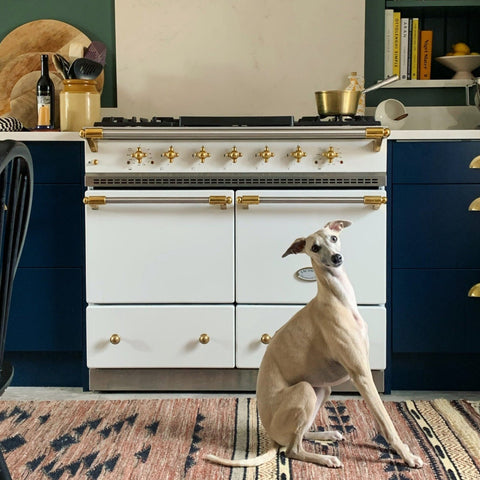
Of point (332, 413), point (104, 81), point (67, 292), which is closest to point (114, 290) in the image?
point (67, 292)

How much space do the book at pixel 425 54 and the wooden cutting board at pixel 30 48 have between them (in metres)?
1.42

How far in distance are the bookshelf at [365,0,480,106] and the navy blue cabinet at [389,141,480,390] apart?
710 mm

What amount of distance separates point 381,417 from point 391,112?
163 centimetres

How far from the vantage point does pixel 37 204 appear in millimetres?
2789

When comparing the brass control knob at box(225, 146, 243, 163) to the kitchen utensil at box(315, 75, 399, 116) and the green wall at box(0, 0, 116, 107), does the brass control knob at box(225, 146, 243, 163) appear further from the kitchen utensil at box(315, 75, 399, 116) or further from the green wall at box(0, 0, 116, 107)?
the green wall at box(0, 0, 116, 107)

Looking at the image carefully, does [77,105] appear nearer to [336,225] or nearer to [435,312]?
[336,225]

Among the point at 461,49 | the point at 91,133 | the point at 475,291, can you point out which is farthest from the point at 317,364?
the point at 461,49

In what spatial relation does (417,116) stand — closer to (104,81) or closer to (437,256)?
(437,256)

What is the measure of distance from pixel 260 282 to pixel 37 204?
0.87m

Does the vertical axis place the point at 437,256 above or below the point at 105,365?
above

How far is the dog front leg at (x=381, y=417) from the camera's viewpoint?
1.95 meters

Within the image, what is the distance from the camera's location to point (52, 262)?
2795mm

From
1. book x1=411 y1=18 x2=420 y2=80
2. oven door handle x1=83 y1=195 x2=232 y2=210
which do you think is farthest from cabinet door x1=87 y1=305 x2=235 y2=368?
book x1=411 y1=18 x2=420 y2=80

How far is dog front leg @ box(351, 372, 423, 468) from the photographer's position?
195 centimetres
